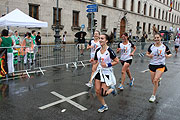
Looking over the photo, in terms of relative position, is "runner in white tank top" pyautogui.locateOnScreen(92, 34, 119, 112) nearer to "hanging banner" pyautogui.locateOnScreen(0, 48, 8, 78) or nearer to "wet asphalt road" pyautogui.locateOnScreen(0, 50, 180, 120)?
"wet asphalt road" pyautogui.locateOnScreen(0, 50, 180, 120)

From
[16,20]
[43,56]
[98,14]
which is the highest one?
[98,14]

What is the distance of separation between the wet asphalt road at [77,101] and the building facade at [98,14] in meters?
9.32

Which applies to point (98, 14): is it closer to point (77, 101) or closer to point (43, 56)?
point (43, 56)

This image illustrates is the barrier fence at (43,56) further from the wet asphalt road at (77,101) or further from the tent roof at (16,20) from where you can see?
the tent roof at (16,20)

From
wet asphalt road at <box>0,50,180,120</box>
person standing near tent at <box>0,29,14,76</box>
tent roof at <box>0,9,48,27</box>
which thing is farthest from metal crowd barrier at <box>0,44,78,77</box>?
tent roof at <box>0,9,48,27</box>

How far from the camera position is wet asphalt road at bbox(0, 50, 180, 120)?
430 cm

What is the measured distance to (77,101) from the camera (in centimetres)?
521

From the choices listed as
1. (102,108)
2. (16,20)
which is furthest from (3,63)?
(102,108)

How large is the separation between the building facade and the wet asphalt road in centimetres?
932

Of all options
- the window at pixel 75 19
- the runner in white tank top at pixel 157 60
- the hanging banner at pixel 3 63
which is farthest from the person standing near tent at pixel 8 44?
the window at pixel 75 19

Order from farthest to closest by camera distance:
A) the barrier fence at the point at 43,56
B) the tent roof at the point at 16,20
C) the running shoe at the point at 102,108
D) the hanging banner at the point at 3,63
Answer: the tent roof at the point at 16,20 < the barrier fence at the point at 43,56 < the hanging banner at the point at 3,63 < the running shoe at the point at 102,108

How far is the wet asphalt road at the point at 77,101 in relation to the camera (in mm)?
4305

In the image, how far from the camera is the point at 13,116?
4195 mm

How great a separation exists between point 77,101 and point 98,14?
25851 millimetres
